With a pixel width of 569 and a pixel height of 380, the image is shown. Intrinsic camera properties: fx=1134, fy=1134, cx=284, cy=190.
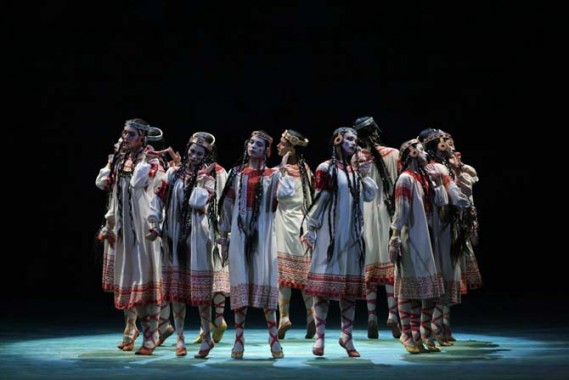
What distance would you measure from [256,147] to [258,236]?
2.01 feet

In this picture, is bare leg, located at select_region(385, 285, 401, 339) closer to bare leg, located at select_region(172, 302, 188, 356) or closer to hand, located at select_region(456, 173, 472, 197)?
hand, located at select_region(456, 173, 472, 197)

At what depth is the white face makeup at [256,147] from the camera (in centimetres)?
776

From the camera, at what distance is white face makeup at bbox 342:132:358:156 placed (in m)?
7.84

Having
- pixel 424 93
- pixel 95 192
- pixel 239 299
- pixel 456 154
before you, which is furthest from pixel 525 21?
pixel 239 299

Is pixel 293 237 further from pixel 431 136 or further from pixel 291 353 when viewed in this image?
pixel 291 353

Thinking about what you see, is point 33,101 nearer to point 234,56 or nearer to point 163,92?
point 163,92

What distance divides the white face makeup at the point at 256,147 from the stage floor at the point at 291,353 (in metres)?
1.39

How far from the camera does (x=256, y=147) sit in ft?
25.5

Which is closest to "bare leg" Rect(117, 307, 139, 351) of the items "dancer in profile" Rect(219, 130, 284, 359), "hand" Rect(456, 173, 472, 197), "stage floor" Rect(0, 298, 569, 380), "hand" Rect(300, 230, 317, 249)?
"stage floor" Rect(0, 298, 569, 380)

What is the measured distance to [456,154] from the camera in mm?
9211

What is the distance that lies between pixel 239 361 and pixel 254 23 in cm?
550

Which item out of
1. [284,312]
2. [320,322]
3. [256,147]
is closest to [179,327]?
[320,322]

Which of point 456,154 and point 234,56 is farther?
point 234,56

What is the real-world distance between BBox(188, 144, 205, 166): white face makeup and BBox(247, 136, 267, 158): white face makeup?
0.36 m
